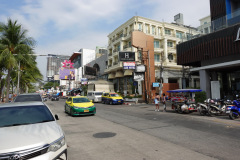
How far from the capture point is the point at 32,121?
14.5ft

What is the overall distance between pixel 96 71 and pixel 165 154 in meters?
49.8

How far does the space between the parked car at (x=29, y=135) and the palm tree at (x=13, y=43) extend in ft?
51.7

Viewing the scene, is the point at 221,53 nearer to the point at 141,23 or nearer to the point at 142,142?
the point at 142,142

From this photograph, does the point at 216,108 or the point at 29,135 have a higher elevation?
the point at 29,135

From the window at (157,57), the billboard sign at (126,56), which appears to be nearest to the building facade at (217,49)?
the billboard sign at (126,56)

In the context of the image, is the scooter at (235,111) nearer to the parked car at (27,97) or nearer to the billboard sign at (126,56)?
the parked car at (27,97)

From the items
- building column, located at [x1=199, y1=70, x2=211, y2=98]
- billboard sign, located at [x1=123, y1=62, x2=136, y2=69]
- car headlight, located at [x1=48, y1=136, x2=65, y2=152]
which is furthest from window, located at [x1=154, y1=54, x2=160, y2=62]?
car headlight, located at [x1=48, y1=136, x2=65, y2=152]

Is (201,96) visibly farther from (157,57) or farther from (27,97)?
(157,57)

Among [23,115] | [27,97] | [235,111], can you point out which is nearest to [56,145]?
[23,115]

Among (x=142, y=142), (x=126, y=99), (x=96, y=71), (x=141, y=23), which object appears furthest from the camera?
(x=96, y=71)

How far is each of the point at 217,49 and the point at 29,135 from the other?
18011 millimetres

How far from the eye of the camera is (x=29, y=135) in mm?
3396

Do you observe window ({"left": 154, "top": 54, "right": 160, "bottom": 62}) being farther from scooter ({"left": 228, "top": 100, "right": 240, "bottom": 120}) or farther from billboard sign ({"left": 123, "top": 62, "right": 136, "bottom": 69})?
scooter ({"left": 228, "top": 100, "right": 240, "bottom": 120})

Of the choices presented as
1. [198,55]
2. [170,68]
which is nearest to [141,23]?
[170,68]
